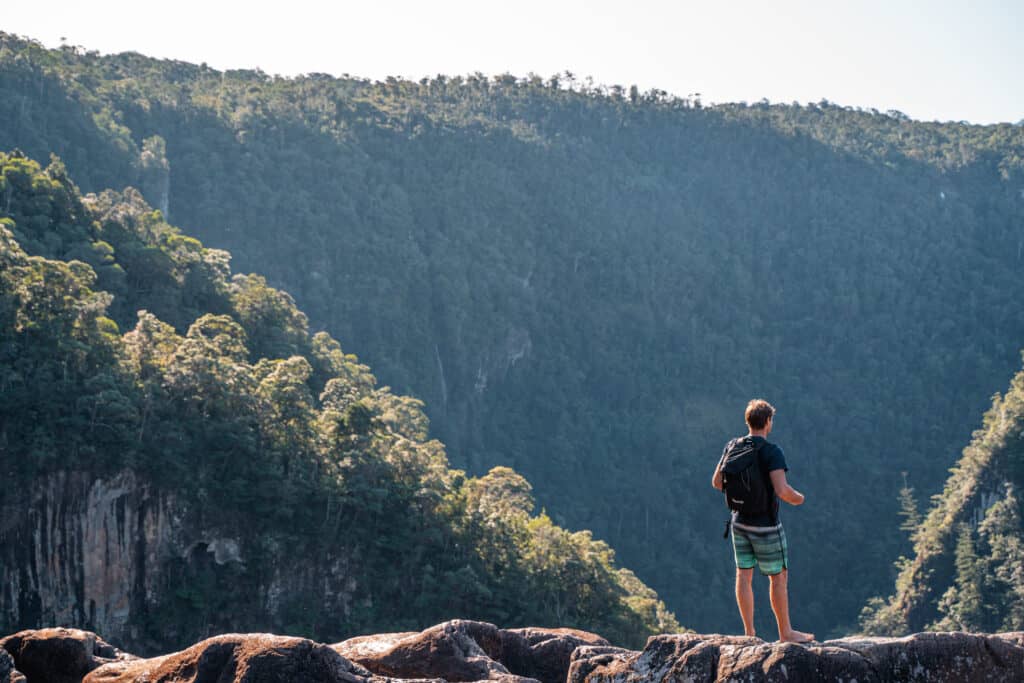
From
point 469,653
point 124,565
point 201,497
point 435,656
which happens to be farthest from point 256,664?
point 201,497

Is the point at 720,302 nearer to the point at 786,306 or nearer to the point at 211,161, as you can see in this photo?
the point at 786,306

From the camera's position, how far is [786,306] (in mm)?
120500

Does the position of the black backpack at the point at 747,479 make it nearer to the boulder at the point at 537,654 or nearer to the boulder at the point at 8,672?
the boulder at the point at 537,654

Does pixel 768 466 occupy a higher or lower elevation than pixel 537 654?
higher

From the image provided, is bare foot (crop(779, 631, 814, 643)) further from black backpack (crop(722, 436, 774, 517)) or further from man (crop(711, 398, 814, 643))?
black backpack (crop(722, 436, 774, 517))

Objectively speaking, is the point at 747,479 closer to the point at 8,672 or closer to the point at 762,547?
the point at 762,547

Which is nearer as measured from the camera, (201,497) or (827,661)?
(827,661)

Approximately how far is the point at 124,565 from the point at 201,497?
2944 mm

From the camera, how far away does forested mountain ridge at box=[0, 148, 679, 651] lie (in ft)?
100

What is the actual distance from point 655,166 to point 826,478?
45.7 m

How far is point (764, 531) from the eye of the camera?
313 inches

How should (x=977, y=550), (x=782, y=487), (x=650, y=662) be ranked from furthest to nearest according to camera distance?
1. (x=977, y=550)
2. (x=782, y=487)
3. (x=650, y=662)

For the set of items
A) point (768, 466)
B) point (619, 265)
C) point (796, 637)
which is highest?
point (619, 265)

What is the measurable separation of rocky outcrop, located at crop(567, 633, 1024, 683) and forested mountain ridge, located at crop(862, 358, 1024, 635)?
52332 millimetres
